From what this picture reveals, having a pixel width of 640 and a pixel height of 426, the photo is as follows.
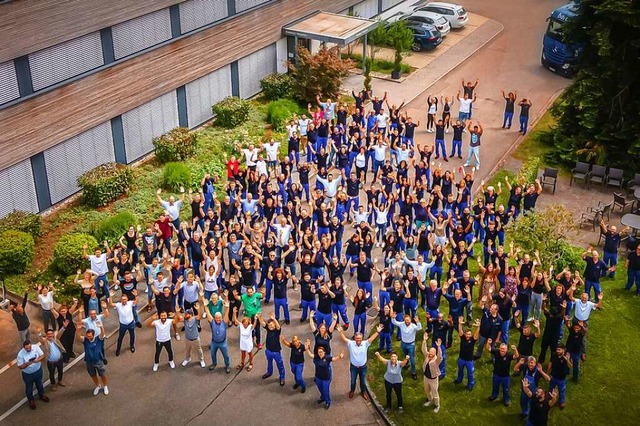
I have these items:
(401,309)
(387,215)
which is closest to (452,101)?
(387,215)

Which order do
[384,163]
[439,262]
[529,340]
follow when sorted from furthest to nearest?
[384,163] < [439,262] < [529,340]

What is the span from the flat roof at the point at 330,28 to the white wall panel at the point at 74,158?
11.2m

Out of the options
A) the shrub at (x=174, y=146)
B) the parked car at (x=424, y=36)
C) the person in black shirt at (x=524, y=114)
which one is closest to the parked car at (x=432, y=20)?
the parked car at (x=424, y=36)

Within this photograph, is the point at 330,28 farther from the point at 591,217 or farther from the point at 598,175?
the point at 591,217

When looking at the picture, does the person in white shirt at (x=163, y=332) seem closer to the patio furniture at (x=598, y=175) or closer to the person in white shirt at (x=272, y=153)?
the person in white shirt at (x=272, y=153)

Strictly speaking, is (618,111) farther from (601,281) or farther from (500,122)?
(601,281)

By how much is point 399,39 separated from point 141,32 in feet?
45.0

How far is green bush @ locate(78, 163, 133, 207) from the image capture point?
79.8ft

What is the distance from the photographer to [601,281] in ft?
70.2

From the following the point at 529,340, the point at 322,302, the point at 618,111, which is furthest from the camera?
the point at 618,111

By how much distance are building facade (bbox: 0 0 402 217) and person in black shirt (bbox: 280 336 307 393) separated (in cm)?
1084

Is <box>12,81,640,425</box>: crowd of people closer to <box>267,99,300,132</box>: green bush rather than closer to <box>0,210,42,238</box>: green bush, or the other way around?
<box>0,210,42,238</box>: green bush

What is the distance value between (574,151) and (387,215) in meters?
8.85

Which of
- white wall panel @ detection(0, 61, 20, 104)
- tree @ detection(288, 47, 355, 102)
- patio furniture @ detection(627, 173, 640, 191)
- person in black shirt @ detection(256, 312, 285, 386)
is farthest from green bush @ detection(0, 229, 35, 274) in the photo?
patio furniture @ detection(627, 173, 640, 191)
